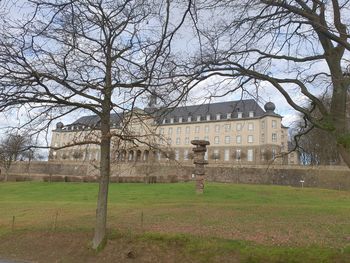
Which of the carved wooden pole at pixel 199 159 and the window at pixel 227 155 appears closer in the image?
the carved wooden pole at pixel 199 159

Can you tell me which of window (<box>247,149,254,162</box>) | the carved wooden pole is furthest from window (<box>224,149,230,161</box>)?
the carved wooden pole

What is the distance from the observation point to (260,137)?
84.1 metres

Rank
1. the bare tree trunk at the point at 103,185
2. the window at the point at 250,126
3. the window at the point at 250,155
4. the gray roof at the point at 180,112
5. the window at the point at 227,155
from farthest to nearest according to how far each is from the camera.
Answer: the window at the point at 227,155 → the window at the point at 250,126 → the window at the point at 250,155 → the bare tree trunk at the point at 103,185 → the gray roof at the point at 180,112

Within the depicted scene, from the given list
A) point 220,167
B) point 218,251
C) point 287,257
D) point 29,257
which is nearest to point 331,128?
point 287,257

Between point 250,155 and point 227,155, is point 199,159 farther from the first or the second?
point 227,155

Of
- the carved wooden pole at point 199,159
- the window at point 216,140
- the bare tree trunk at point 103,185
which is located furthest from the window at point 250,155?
the bare tree trunk at point 103,185

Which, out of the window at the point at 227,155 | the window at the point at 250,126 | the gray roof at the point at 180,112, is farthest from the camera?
the window at the point at 227,155

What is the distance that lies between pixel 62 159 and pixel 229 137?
117ft

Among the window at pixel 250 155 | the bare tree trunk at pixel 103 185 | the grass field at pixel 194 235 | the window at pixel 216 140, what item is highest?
the window at pixel 216 140

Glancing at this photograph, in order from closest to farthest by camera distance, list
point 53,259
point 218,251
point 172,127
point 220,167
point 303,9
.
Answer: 1. point 303,9
2. point 218,251
3. point 53,259
4. point 220,167
5. point 172,127

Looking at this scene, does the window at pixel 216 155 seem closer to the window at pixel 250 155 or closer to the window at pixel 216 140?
the window at pixel 216 140

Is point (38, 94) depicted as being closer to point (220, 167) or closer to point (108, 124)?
point (108, 124)

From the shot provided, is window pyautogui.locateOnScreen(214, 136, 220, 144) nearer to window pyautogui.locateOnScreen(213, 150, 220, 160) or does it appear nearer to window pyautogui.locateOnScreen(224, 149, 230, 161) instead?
window pyautogui.locateOnScreen(213, 150, 220, 160)

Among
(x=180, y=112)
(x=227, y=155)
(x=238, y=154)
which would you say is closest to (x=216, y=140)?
(x=227, y=155)
